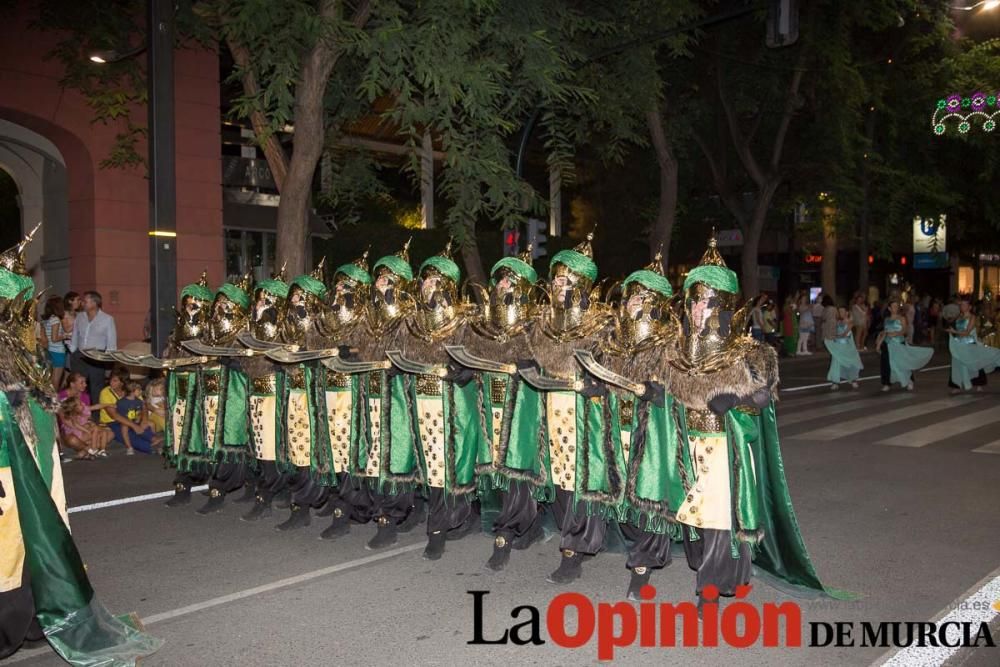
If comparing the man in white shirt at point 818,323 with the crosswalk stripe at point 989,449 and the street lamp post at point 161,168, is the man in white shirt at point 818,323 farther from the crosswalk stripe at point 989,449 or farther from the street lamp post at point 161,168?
the street lamp post at point 161,168

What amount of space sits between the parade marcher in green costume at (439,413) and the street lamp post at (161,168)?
4.58 m

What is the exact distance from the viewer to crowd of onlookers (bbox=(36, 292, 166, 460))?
10258mm

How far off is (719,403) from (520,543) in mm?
2101

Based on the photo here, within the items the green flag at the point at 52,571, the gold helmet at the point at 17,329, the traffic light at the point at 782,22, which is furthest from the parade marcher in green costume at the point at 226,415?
the traffic light at the point at 782,22

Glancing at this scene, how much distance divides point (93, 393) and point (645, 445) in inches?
365

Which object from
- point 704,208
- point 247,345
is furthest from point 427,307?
point 704,208

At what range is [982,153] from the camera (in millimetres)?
28844

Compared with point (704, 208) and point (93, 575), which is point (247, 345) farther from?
point (704, 208)

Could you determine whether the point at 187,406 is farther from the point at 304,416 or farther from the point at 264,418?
the point at 304,416

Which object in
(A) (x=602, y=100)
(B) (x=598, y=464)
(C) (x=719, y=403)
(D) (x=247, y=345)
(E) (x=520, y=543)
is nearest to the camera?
(C) (x=719, y=403)

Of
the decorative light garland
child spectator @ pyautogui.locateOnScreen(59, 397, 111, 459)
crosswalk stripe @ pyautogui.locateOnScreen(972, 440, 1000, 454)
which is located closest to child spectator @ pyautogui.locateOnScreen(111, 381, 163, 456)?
child spectator @ pyautogui.locateOnScreen(59, 397, 111, 459)

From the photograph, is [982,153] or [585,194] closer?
[982,153]

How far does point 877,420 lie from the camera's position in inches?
493

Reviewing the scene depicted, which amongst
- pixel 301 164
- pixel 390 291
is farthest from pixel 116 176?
pixel 390 291
